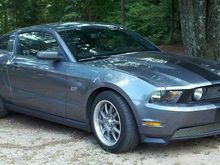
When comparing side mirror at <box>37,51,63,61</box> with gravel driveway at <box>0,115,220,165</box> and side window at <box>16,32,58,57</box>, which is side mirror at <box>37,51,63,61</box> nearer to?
side window at <box>16,32,58,57</box>

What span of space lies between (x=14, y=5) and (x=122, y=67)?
19185 millimetres

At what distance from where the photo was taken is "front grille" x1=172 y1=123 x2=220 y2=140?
5309mm

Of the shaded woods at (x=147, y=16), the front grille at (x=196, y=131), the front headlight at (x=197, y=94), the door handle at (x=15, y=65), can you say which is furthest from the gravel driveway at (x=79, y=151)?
the shaded woods at (x=147, y=16)

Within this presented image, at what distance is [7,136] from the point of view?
22.0ft

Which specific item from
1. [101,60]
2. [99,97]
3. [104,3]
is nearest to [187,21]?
[101,60]

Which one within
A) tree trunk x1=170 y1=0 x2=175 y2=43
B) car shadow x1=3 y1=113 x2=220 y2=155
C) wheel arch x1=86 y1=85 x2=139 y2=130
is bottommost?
tree trunk x1=170 y1=0 x2=175 y2=43

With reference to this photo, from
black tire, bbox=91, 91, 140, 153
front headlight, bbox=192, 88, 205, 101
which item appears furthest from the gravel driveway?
front headlight, bbox=192, 88, 205, 101

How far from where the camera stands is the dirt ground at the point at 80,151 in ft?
17.6

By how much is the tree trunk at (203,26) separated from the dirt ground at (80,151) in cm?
280

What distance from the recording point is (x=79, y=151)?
19.1ft

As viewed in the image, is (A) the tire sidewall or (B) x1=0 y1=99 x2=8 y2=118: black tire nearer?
(A) the tire sidewall

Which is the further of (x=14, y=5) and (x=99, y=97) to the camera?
(x=14, y=5)

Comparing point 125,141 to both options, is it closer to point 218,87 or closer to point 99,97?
point 99,97

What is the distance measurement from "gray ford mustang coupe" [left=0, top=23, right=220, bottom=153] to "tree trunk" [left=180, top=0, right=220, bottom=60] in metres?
1.70
